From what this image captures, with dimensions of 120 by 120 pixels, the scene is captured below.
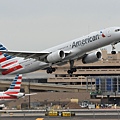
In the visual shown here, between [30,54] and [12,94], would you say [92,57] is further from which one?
[12,94]

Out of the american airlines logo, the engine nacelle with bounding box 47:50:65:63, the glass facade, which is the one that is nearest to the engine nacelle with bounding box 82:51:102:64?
the american airlines logo

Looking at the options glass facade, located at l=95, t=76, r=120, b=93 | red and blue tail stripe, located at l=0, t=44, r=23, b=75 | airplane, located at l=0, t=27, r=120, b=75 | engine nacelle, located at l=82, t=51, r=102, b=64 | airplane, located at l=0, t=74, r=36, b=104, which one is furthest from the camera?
glass facade, located at l=95, t=76, r=120, b=93

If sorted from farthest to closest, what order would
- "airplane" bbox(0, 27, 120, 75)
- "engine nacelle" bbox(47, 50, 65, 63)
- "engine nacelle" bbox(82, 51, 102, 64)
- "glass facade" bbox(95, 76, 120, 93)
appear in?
1. "glass facade" bbox(95, 76, 120, 93)
2. "engine nacelle" bbox(82, 51, 102, 64)
3. "engine nacelle" bbox(47, 50, 65, 63)
4. "airplane" bbox(0, 27, 120, 75)

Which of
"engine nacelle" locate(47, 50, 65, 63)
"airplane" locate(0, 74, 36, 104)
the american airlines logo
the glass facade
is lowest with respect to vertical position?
"airplane" locate(0, 74, 36, 104)

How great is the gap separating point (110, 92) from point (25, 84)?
1030 inches

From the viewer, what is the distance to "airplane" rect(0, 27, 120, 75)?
81688 millimetres

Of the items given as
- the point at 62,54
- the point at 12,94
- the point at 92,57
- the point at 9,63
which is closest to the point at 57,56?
the point at 62,54

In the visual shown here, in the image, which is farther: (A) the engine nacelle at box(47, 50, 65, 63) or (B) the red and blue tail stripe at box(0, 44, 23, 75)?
(B) the red and blue tail stripe at box(0, 44, 23, 75)

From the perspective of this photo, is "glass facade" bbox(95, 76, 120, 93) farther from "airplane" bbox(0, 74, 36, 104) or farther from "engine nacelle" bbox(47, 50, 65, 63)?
"engine nacelle" bbox(47, 50, 65, 63)

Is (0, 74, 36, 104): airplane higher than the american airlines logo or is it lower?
lower

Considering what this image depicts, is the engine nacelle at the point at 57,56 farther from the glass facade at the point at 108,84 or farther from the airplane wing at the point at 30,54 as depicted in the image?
the glass facade at the point at 108,84

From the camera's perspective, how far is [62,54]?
84500 mm

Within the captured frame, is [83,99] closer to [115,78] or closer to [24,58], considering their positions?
[115,78]

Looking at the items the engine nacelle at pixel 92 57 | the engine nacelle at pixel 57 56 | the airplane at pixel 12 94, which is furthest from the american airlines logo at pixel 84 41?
the airplane at pixel 12 94
